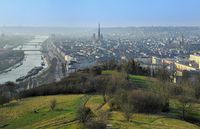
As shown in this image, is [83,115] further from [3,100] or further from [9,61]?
[9,61]

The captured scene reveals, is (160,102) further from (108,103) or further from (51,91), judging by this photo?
(51,91)

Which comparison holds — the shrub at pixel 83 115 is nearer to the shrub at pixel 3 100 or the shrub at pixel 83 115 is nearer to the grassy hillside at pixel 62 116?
the grassy hillside at pixel 62 116

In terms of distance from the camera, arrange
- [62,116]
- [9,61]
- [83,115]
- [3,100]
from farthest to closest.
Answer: [9,61] → [3,100] → [62,116] → [83,115]

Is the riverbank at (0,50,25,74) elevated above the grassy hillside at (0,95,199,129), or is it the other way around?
the grassy hillside at (0,95,199,129)

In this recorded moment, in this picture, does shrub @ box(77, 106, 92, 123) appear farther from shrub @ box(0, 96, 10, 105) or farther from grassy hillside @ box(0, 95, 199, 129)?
shrub @ box(0, 96, 10, 105)

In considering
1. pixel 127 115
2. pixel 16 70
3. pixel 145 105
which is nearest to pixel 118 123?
pixel 127 115

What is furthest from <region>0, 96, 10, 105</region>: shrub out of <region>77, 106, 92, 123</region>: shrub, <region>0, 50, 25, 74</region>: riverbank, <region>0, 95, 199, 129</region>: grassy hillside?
<region>0, 50, 25, 74</region>: riverbank

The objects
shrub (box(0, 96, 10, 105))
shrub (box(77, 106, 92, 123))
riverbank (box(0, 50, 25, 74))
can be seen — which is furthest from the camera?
riverbank (box(0, 50, 25, 74))

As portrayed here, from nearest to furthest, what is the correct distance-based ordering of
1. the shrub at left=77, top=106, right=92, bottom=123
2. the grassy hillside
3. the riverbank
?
the shrub at left=77, top=106, right=92, bottom=123 → the grassy hillside → the riverbank

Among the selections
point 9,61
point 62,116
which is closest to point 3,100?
point 62,116
